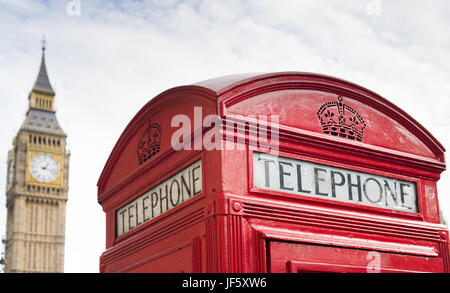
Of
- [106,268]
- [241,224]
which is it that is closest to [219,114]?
[241,224]

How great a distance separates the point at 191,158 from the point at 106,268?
1.08 m

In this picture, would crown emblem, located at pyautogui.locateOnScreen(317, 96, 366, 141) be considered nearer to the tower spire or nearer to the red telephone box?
the red telephone box

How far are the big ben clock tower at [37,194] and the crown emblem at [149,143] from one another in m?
63.0

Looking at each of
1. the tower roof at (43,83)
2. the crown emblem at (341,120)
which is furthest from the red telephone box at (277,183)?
the tower roof at (43,83)

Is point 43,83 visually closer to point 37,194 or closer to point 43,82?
point 43,82

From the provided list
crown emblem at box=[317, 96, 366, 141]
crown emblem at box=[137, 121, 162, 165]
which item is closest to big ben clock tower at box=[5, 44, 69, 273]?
crown emblem at box=[137, 121, 162, 165]

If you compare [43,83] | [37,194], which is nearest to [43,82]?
[43,83]

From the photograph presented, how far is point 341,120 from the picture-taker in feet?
11.4

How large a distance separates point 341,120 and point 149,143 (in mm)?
1050

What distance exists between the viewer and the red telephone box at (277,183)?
298 cm

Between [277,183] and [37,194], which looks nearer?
[277,183]

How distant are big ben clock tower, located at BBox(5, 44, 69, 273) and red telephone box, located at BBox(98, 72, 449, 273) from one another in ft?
208

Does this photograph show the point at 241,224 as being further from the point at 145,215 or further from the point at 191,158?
the point at 145,215

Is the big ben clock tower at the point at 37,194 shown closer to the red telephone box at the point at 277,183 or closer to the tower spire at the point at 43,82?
the tower spire at the point at 43,82
